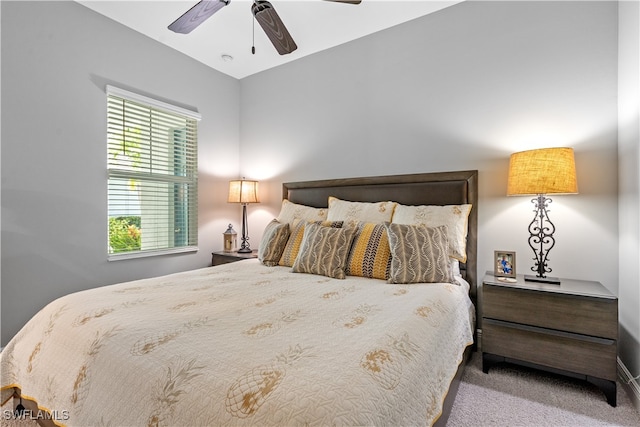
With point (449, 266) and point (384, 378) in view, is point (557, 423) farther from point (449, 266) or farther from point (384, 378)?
point (384, 378)

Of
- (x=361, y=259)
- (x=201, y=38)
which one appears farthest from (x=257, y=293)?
(x=201, y=38)

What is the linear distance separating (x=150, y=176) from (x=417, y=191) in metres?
2.62

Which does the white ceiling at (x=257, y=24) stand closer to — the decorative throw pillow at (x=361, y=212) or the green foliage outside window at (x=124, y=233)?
the decorative throw pillow at (x=361, y=212)

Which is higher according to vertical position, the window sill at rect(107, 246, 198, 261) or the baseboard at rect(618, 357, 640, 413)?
the window sill at rect(107, 246, 198, 261)

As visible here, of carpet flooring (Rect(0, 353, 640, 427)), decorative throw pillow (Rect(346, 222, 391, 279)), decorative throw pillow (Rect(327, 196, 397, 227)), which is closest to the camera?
carpet flooring (Rect(0, 353, 640, 427))

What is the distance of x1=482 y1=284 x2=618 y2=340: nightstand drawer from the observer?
171 centimetres

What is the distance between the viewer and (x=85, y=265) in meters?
2.60

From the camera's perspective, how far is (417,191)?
263 cm

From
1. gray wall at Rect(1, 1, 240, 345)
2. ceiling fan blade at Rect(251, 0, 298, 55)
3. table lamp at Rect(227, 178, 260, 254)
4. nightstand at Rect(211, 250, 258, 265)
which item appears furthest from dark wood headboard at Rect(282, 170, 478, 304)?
gray wall at Rect(1, 1, 240, 345)

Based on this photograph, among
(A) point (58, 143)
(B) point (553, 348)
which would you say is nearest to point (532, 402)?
(B) point (553, 348)

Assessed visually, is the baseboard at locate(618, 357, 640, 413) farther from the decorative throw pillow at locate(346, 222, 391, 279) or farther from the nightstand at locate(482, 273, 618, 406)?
the decorative throw pillow at locate(346, 222, 391, 279)

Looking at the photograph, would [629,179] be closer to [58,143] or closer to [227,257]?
[227,257]

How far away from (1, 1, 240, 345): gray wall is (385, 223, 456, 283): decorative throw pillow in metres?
2.50

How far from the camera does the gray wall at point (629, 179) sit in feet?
5.86
